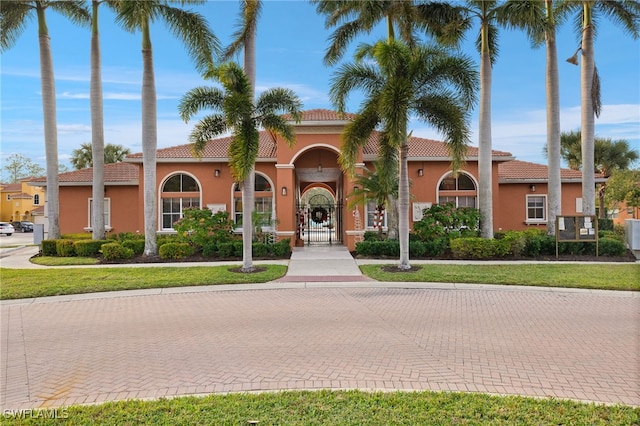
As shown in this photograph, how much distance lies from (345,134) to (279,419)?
37.4ft

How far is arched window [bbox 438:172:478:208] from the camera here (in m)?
21.2

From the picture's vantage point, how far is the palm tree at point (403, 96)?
40.8 feet

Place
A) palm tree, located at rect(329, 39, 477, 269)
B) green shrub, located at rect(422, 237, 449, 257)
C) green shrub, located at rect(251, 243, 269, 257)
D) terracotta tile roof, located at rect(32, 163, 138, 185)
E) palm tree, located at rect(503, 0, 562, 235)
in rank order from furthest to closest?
terracotta tile roof, located at rect(32, 163, 138, 185) → palm tree, located at rect(503, 0, 562, 235) → green shrub, located at rect(251, 243, 269, 257) → green shrub, located at rect(422, 237, 449, 257) → palm tree, located at rect(329, 39, 477, 269)

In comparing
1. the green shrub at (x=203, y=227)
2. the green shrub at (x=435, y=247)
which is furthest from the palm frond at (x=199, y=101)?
the green shrub at (x=435, y=247)

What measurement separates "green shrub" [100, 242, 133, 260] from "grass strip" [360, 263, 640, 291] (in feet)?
30.9

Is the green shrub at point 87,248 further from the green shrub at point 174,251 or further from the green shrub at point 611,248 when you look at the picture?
the green shrub at point 611,248

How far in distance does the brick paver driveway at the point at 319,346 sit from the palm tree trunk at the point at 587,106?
9.82 m

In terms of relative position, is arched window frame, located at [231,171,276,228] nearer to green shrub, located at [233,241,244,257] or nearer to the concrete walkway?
green shrub, located at [233,241,244,257]

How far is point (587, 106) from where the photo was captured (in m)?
17.6

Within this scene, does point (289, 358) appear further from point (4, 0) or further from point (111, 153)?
point (111, 153)

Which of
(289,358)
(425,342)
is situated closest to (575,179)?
(425,342)

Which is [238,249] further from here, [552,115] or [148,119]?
[552,115]

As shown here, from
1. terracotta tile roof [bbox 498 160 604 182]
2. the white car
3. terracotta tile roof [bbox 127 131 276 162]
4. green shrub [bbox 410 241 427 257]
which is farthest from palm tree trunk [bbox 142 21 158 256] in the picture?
the white car

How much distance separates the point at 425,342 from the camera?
241 inches
